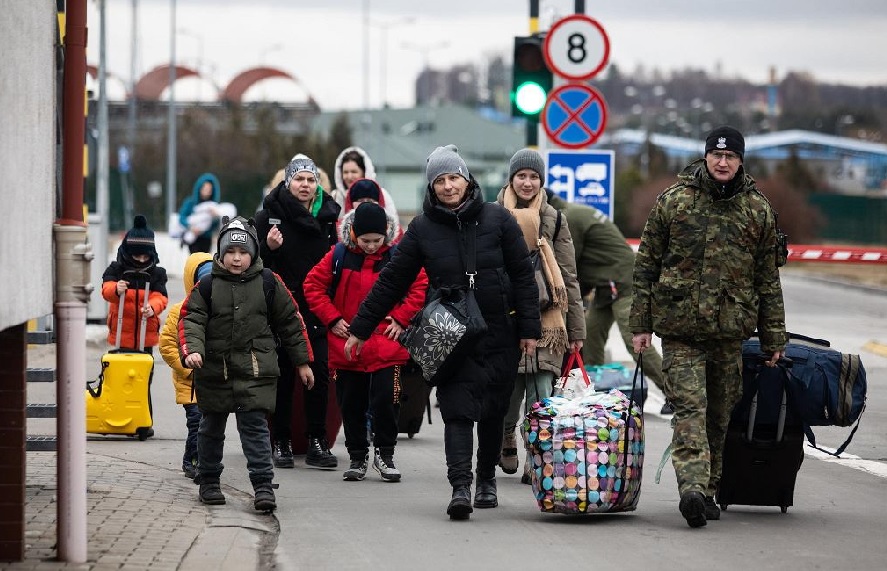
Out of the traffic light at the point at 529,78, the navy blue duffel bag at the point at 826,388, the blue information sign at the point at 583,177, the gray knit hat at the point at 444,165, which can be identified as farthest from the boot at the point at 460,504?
the traffic light at the point at 529,78

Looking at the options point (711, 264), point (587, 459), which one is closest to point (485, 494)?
point (587, 459)

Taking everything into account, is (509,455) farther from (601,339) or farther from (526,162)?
(601,339)

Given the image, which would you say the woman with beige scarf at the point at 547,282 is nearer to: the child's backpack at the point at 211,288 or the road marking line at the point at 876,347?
the child's backpack at the point at 211,288

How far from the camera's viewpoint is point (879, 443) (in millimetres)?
12289

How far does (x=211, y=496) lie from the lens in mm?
8891

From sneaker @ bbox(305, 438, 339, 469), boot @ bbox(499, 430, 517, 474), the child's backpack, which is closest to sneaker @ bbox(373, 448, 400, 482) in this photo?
sneaker @ bbox(305, 438, 339, 469)

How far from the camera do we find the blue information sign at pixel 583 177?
16.4 meters

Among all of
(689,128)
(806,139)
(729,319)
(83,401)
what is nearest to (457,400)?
(729,319)

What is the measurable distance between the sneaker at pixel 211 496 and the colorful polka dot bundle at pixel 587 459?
5.51 feet

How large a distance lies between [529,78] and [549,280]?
7.12 m

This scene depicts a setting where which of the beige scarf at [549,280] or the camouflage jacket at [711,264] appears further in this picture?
the beige scarf at [549,280]

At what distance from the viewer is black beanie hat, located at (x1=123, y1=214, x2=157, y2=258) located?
1226cm

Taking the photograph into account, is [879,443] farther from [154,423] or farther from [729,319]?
[154,423]

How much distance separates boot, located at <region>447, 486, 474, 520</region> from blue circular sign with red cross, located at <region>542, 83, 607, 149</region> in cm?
818
